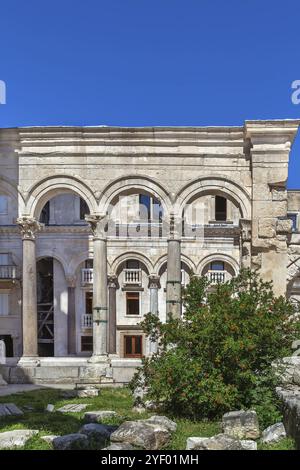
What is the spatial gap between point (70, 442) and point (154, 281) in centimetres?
2128

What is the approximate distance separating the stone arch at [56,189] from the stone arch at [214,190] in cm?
275

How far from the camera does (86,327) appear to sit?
2903 cm

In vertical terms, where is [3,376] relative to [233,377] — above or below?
below

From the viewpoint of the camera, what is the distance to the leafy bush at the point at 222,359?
923 cm

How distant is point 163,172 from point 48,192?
3.72 m

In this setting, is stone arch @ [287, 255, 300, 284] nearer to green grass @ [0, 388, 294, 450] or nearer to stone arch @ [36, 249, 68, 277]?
green grass @ [0, 388, 294, 450]

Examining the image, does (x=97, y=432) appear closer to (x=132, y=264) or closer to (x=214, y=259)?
(x=214, y=259)

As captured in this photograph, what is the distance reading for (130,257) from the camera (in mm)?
28203

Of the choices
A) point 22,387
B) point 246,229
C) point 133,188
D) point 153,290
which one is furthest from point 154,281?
point 22,387

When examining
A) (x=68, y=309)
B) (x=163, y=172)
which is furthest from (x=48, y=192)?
(x=68, y=309)

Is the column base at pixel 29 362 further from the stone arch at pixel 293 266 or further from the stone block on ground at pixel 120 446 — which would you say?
the stone block on ground at pixel 120 446

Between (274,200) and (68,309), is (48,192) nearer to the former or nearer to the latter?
(274,200)
